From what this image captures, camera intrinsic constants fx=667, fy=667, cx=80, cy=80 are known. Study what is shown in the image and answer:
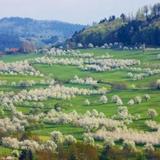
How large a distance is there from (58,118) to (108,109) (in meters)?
14.6

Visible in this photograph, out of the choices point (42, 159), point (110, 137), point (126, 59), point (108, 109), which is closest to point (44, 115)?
point (108, 109)

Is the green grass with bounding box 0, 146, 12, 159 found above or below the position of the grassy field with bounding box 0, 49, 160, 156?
below

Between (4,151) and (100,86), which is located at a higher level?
(100,86)

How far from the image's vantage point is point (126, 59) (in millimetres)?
191250

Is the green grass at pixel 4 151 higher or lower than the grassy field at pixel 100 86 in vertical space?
lower

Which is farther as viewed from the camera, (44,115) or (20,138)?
(44,115)

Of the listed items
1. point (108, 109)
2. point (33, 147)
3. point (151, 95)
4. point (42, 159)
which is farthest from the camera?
point (151, 95)

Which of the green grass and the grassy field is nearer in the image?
the green grass

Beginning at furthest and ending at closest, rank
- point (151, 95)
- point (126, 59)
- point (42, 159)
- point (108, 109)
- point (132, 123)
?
point (126, 59) → point (151, 95) → point (108, 109) → point (132, 123) → point (42, 159)

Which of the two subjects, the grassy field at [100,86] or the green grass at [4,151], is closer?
the green grass at [4,151]

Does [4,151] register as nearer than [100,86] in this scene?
Yes

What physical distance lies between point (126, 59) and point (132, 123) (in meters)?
84.1

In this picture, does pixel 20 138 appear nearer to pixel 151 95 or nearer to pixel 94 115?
pixel 94 115

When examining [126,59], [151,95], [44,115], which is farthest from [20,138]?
[126,59]
